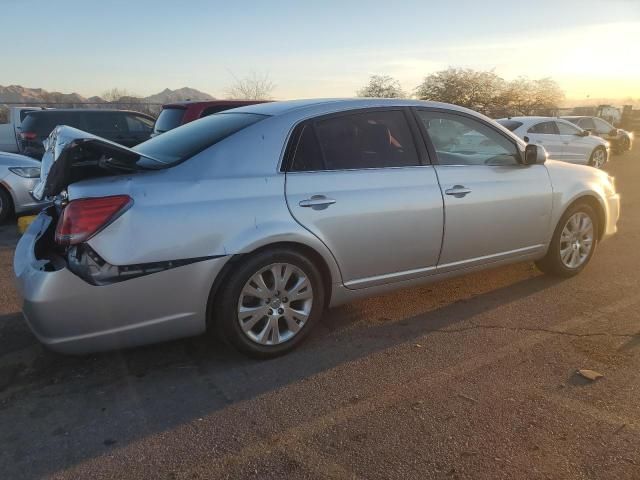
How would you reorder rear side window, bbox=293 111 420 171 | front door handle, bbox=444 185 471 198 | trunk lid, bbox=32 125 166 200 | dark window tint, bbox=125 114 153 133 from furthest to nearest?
dark window tint, bbox=125 114 153 133
front door handle, bbox=444 185 471 198
rear side window, bbox=293 111 420 171
trunk lid, bbox=32 125 166 200

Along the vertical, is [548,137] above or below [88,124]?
below

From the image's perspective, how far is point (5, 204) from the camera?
761cm

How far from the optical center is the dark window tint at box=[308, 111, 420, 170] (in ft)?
12.3

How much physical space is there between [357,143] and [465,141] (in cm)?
115

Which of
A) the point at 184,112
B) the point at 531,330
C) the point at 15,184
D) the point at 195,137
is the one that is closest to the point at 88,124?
the point at 184,112

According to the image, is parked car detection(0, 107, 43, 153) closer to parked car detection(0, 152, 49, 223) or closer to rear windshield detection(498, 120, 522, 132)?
parked car detection(0, 152, 49, 223)

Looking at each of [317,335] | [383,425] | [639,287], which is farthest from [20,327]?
[639,287]

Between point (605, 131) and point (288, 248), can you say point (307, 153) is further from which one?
point (605, 131)

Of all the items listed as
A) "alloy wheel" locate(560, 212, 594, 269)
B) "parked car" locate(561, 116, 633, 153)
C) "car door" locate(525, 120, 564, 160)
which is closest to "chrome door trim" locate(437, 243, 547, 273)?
"alloy wheel" locate(560, 212, 594, 269)

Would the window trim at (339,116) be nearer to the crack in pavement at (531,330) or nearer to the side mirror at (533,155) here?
the side mirror at (533,155)

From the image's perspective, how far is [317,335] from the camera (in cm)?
396

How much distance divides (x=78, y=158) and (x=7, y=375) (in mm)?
1406

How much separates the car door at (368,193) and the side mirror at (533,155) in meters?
1.08

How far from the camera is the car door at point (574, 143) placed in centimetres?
1412
